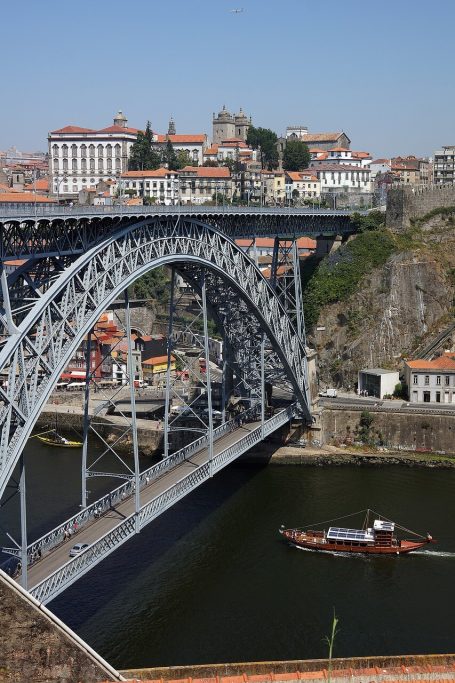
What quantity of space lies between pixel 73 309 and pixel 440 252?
103 ft

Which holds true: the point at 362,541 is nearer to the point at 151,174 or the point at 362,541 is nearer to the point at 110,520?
the point at 110,520

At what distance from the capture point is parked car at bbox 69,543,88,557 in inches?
798

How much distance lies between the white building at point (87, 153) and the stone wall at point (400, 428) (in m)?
47.4

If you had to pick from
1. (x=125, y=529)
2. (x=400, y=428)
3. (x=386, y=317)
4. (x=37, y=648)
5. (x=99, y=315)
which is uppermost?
(x=99, y=315)

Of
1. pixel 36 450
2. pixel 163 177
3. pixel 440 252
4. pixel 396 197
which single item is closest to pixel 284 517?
pixel 36 450

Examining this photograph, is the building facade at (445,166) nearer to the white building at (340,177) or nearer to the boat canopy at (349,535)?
the white building at (340,177)

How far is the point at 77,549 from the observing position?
20453mm

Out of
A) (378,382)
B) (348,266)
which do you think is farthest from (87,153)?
(378,382)

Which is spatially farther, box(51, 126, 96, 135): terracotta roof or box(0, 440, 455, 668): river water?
box(51, 126, 96, 135): terracotta roof

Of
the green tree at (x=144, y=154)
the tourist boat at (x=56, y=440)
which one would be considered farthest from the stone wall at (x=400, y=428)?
the green tree at (x=144, y=154)

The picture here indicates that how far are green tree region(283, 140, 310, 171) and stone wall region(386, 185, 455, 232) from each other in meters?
32.2

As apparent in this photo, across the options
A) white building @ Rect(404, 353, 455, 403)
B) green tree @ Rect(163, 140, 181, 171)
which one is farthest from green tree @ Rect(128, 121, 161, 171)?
white building @ Rect(404, 353, 455, 403)

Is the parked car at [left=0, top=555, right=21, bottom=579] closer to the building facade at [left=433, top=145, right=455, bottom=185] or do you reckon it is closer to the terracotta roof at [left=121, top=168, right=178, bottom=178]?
the terracotta roof at [left=121, top=168, right=178, bottom=178]

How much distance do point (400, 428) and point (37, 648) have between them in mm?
26961
